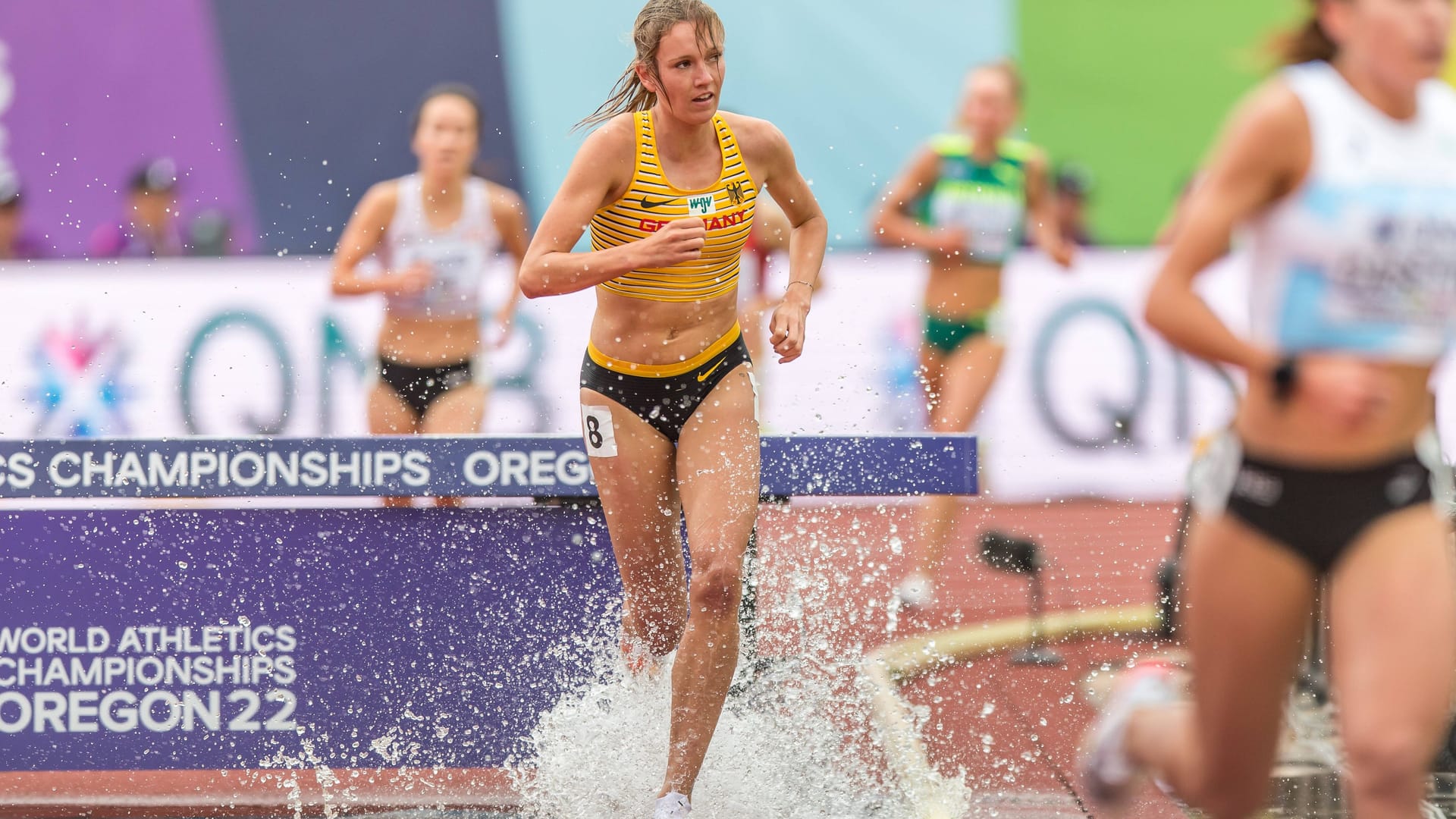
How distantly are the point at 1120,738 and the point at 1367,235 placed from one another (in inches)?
44.4

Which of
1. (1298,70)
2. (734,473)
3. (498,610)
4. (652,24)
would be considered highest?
(652,24)

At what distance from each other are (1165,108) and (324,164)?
528 centimetres

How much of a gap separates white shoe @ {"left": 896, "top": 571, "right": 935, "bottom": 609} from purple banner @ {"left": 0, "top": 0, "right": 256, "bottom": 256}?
5.25 meters

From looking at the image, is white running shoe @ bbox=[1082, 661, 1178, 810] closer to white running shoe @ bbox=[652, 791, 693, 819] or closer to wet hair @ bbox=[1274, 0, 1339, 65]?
white running shoe @ bbox=[652, 791, 693, 819]

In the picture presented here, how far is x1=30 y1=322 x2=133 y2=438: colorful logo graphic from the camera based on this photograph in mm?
9578

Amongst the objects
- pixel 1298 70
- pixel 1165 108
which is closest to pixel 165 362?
pixel 1165 108

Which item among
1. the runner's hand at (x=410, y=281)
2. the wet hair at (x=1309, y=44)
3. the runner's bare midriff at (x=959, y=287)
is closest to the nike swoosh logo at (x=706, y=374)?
the wet hair at (x=1309, y=44)

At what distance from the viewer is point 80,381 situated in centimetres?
967

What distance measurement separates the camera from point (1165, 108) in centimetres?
1012

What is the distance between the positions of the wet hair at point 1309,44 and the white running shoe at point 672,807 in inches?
88.1

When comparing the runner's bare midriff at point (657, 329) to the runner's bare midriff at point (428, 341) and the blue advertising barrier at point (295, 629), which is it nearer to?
the blue advertising barrier at point (295, 629)

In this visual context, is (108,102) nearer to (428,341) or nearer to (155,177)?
(155,177)

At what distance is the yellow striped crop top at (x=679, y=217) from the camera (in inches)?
164

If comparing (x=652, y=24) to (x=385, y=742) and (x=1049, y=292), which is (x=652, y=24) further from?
(x=1049, y=292)
